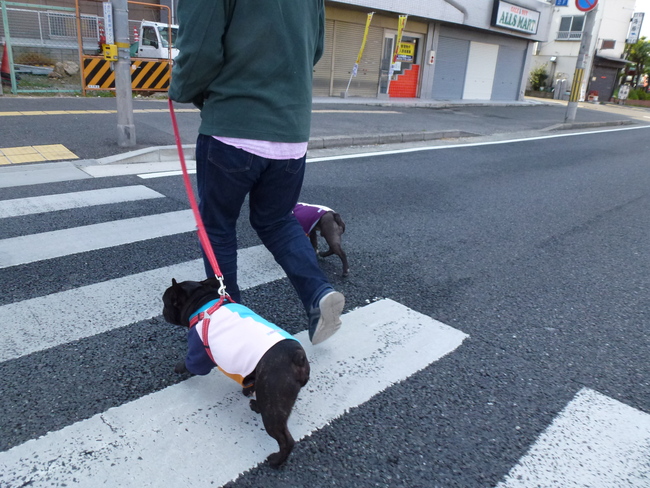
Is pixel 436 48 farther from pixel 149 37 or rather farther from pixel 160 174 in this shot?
pixel 160 174

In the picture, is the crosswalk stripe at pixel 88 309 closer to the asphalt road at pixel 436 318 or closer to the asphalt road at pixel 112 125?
the asphalt road at pixel 436 318

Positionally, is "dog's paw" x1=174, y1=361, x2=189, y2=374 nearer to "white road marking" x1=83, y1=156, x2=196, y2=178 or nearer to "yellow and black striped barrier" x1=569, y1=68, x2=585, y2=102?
"white road marking" x1=83, y1=156, x2=196, y2=178

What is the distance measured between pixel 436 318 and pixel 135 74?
1249cm

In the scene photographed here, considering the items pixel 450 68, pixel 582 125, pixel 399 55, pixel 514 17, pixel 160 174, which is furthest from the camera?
pixel 514 17

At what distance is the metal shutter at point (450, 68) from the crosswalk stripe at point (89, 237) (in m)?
20.5

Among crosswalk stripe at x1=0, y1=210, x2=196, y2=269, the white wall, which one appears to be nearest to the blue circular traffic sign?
the white wall

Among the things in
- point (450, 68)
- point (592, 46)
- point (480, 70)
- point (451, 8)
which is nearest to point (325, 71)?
point (451, 8)

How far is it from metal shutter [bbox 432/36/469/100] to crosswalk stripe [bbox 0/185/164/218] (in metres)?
19.9

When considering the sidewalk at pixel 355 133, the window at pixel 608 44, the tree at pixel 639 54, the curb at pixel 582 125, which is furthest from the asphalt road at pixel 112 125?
the tree at pixel 639 54

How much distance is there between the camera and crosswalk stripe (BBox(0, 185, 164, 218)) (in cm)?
435

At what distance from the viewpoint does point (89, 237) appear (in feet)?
12.6

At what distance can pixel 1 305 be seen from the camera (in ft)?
9.17

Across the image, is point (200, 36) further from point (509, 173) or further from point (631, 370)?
point (509, 173)

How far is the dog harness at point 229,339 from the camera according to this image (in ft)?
5.89
